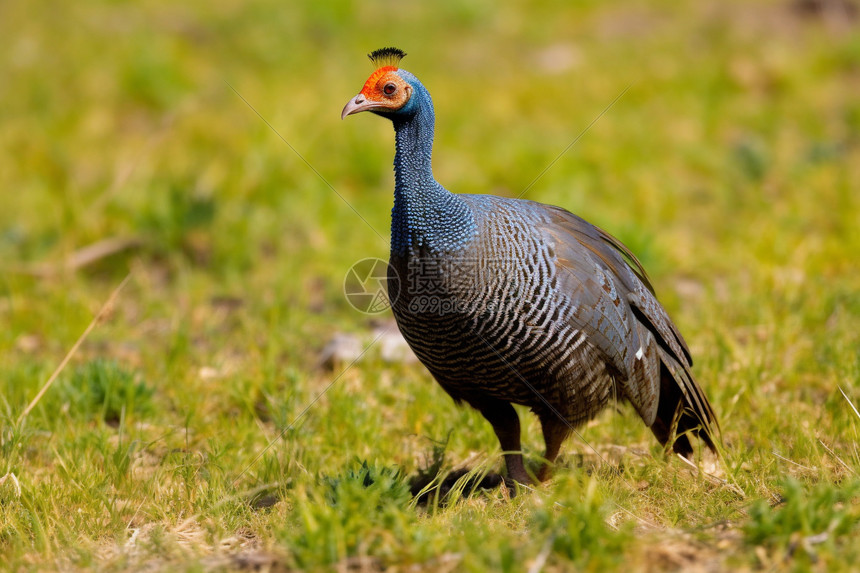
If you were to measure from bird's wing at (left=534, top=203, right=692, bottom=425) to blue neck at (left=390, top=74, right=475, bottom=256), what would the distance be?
0.48 m

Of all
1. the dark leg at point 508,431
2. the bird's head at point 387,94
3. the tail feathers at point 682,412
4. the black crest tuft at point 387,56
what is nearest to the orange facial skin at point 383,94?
the bird's head at point 387,94

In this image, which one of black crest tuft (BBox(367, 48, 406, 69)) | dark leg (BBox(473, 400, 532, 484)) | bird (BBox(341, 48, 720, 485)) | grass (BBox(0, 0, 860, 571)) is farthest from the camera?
dark leg (BBox(473, 400, 532, 484))

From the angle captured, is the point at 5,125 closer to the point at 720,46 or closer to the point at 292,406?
the point at 292,406

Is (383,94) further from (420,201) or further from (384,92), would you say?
(420,201)

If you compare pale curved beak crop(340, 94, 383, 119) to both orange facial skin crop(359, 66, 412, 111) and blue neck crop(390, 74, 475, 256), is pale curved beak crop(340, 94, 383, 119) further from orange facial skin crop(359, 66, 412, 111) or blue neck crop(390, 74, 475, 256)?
blue neck crop(390, 74, 475, 256)

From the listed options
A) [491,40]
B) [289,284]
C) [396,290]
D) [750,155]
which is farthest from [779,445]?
[491,40]

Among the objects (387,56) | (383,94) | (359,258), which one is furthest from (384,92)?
(359,258)

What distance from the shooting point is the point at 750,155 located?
25.9ft

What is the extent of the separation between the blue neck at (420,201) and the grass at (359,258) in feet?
3.08

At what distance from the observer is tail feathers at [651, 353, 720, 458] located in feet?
14.1

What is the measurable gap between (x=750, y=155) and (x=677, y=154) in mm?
654

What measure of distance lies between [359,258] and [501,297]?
11.0ft

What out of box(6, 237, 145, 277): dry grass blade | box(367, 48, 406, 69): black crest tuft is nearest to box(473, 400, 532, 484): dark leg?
box(367, 48, 406, 69): black crest tuft

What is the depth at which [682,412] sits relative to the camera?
4.29m
